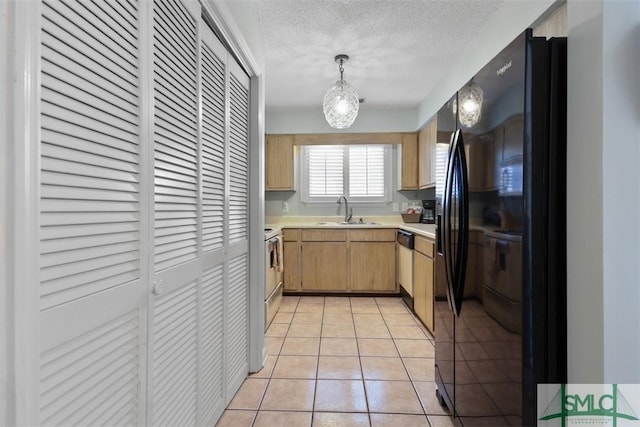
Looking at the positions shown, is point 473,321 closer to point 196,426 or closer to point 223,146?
point 196,426

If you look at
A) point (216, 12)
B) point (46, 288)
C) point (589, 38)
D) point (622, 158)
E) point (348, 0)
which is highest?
point (348, 0)

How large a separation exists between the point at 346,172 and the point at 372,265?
54.9 inches

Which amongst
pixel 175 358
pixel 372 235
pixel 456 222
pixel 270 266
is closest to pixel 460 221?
pixel 456 222

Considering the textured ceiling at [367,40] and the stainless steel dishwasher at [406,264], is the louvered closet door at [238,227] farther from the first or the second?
the stainless steel dishwasher at [406,264]

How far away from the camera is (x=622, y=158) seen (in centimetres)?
100

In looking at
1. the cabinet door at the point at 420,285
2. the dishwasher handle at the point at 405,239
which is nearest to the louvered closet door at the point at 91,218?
the cabinet door at the point at 420,285

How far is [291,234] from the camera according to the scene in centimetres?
413

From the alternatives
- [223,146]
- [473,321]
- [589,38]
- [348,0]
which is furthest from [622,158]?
[348,0]

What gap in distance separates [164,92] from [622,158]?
1.47 metres

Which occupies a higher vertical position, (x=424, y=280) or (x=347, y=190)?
(x=347, y=190)

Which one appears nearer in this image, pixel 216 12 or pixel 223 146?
pixel 216 12

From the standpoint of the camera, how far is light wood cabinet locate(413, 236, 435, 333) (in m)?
2.81

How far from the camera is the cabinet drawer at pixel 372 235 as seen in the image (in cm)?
406

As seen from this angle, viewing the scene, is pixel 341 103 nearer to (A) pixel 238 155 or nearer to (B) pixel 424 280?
(A) pixel 238 155
